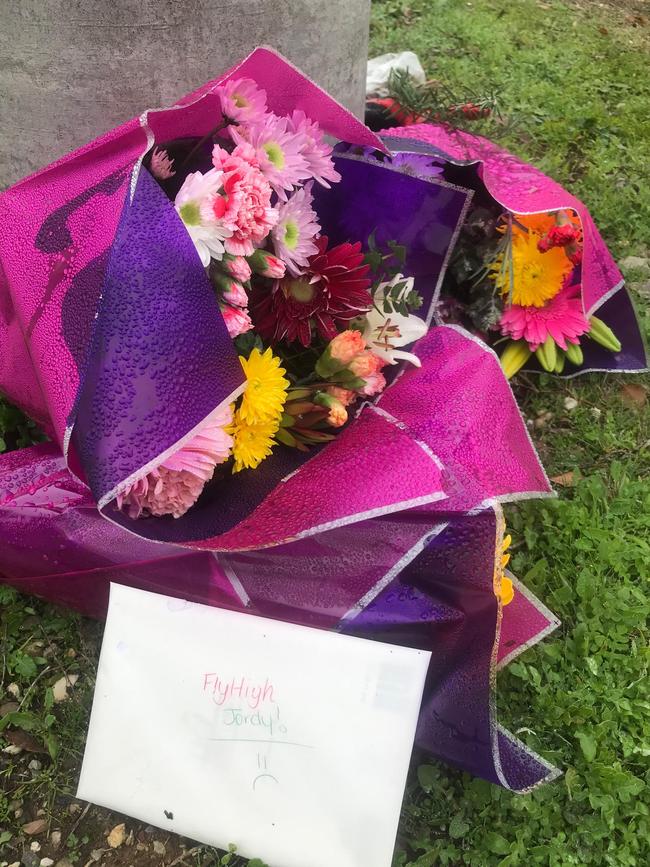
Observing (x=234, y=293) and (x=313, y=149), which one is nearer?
(x=234, y=293)

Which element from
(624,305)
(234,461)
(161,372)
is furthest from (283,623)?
(624,305)

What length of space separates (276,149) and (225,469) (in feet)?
1.82

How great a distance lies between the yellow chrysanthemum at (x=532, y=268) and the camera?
1871 millimetres

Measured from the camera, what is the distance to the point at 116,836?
1.31 m

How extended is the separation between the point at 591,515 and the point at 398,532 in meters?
0.79

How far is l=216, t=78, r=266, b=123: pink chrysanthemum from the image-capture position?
1.21m

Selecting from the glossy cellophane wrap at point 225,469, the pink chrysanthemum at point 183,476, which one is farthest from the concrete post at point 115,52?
the pink chrysanthemum at point 183,476

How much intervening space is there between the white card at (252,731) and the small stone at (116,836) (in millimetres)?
122

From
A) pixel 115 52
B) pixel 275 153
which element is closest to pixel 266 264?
pixel 275 153

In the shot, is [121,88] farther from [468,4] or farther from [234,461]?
[468,4]

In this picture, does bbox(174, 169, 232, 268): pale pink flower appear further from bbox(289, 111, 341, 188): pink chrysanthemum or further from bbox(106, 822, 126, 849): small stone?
bbox(106, 822, 126, 849): small stone

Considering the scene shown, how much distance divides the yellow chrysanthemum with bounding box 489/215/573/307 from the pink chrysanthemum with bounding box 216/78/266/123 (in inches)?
31.8

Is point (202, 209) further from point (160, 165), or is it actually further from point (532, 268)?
point (532, 268)

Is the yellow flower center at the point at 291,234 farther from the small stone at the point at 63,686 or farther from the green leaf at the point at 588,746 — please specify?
the green leaf at the point at 588,746
